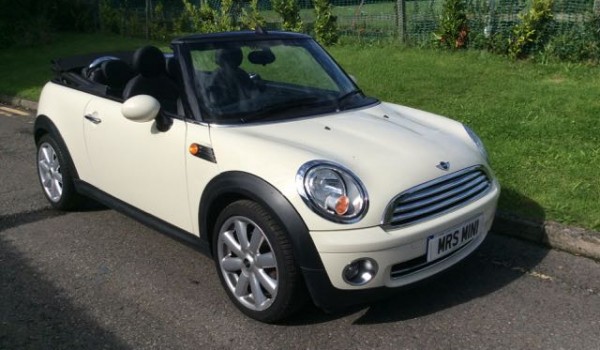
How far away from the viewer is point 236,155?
325cm

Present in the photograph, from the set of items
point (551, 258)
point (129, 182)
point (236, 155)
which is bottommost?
point (551, 258)

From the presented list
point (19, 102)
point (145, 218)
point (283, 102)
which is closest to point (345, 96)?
point (283, 102)

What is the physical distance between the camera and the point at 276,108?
12.3 feet

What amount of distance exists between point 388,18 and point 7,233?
8368 mm

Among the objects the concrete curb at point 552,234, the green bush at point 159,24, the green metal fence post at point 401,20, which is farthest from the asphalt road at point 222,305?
the green bush at point 159,24

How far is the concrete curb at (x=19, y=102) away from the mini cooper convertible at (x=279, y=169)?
6148mm

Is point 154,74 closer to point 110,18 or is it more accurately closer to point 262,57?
point 262,57

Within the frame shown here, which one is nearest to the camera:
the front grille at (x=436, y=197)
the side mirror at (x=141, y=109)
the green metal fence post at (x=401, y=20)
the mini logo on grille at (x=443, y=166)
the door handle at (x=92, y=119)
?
the front grille at (x=436, y=197)

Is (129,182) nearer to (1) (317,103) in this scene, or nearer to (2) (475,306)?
(1) (317,103)

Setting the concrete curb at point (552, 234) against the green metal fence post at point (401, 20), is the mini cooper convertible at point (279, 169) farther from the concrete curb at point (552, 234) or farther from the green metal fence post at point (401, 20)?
the green metal fence post at point (401, 20)

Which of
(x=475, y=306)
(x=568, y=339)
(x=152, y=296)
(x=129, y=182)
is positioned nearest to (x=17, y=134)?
(x=129, y=182)

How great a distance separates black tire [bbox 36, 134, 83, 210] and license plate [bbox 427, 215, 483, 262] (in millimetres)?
2973

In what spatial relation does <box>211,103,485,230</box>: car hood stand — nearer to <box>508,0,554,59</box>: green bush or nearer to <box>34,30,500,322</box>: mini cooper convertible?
<box>34,30,500,322</box>: mini cooper convertible

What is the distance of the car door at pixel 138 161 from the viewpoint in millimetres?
3621
